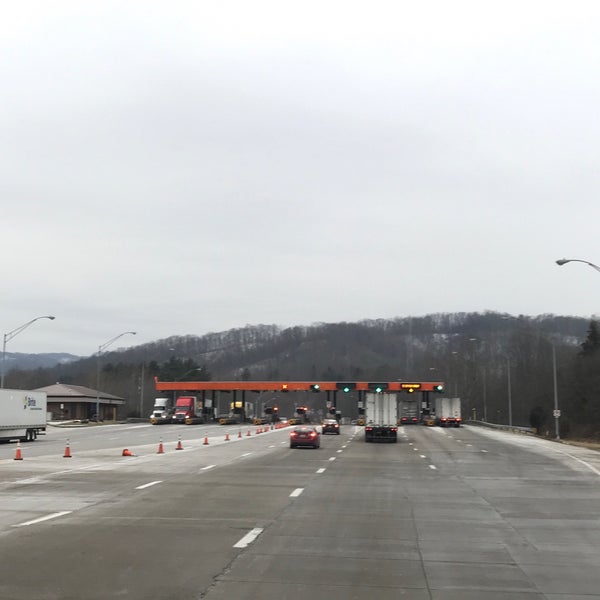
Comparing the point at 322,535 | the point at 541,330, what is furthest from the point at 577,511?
the point at 541,330

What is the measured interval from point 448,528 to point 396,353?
141 m

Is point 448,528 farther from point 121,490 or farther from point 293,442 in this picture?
point 293,442

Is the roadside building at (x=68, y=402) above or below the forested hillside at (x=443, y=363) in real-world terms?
below

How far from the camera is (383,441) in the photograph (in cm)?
5003

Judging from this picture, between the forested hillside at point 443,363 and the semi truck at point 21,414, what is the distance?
4682 centimetres

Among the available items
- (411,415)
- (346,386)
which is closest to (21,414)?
(346,386)

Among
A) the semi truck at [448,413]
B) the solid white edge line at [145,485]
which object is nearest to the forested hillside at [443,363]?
the semi truck at [448,413]

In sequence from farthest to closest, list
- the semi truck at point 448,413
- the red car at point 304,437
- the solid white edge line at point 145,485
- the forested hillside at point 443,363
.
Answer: the semi truck at point 448,413, the forested hillside at point 443,363, the red car at point 304,437, the solid white edge line at point 145,485

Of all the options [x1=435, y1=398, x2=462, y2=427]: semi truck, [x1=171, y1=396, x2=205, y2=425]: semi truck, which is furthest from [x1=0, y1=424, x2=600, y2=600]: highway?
[x1=171, y1=396, x2=205, y2=425]: semi truck

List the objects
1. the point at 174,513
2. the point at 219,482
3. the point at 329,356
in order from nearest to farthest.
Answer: the point at 174,513 → the point at 219,482 → the point at 329,356

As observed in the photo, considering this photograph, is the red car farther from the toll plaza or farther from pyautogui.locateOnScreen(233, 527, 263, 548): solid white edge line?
the toll plaza

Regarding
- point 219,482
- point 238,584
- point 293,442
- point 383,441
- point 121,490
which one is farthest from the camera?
point 383,441

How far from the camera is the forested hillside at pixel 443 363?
279ft

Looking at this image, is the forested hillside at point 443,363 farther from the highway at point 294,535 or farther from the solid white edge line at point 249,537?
the solid white edge line at point 249,537
